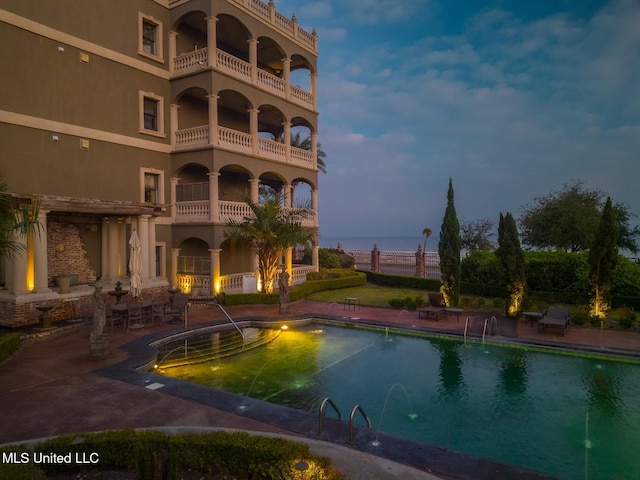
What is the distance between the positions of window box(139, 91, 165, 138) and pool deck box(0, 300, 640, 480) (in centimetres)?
1168

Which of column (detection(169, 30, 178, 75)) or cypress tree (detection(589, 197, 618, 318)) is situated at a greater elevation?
column (detection(169, 30, 178, 75))

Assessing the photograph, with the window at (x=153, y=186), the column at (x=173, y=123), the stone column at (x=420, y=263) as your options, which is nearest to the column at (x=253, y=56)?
the column at (x=173, y=123)

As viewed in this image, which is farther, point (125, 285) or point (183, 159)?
point (183, 159)

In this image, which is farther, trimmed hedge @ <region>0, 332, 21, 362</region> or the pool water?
trimmed hedge @ <region>0, 332, 21, 362</region>

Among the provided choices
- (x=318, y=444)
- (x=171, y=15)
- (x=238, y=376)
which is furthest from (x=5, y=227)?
(x=171, y=15)

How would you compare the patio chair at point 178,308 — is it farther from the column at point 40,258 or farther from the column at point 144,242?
the column at point 40,258

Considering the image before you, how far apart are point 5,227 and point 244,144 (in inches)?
552

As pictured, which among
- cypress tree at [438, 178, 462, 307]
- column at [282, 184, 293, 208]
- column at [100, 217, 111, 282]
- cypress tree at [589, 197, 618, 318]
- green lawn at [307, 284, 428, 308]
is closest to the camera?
cypress tree at [589, 197, 618, 318]

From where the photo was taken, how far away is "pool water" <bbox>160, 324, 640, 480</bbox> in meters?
7.09

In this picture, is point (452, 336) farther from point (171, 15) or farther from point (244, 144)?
point (171, 15)

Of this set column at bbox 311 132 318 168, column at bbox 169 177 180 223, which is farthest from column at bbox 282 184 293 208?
column at bbox 169 177 180 223

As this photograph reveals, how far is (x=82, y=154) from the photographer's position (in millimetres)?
18812

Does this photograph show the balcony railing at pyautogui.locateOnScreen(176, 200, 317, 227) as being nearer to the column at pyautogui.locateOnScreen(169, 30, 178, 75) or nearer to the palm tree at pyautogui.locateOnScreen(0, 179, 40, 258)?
the column at pyautogui.locateOnScreen(169, 30, 178, 75)

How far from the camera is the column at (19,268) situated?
14078 millimetres
